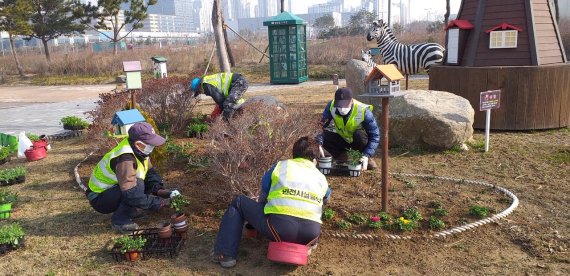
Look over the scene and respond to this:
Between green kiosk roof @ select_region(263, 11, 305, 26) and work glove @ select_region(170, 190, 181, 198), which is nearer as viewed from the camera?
work glove @ select_region(170, 190, 181, 198)

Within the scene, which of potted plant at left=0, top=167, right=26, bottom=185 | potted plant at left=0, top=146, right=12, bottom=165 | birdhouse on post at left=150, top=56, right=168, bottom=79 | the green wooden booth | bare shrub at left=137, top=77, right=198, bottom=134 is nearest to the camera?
potted plant at left=0, top=167, right=26, bottom=185

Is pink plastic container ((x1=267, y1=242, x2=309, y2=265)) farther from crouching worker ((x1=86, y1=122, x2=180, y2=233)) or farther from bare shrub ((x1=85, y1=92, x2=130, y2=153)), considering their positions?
bare shrub ((x1=85, y1=92, x2=130, y2=153))

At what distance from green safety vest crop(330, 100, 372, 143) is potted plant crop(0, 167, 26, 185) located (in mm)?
4397

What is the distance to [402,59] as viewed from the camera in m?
13.7

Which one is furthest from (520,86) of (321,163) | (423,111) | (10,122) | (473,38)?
(10,122)

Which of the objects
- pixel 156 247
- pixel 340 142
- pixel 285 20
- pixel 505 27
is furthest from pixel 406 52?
pixel 156 247

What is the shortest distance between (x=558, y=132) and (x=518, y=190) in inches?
142

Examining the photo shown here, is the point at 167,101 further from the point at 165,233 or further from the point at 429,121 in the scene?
the point at 165,233

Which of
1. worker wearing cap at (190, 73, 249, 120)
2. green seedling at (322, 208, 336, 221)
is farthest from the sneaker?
worker wearing cap at (190, 73, 249, 120)

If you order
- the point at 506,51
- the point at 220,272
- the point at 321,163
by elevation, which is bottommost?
the point at 220,272

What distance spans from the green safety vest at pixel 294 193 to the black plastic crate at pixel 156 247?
988 millimetres

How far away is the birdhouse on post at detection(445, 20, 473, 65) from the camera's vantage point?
8.90 meters

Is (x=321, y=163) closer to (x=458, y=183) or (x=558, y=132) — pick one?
(x=458, y=183)

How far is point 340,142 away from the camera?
251 inches
